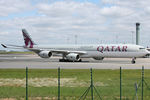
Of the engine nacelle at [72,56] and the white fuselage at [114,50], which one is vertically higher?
the white fuselage at [114,50]

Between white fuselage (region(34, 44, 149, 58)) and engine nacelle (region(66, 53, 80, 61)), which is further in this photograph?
engine nacelle (region(66, 53, 80, 61))

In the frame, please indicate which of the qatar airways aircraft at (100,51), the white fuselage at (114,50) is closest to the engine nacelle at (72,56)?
the qatar airways aircraft at (100,51)

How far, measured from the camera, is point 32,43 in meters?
59.1

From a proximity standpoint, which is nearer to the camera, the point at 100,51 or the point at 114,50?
the point at 114,50

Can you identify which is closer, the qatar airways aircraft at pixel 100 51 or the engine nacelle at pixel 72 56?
the qatar airways aircraft at pixel 100 51

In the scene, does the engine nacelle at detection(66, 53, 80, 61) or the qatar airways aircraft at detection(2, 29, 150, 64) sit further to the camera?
the engine nacelle at detection(66, 53, 80, 61)

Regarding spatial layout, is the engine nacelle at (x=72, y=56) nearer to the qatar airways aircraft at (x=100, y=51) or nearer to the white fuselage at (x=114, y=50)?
the qatar airways aircraft at (x=100, y=51)

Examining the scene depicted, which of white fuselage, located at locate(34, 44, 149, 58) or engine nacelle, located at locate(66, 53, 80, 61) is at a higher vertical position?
white fuselage, located at locate(34, 44, 149, 58)

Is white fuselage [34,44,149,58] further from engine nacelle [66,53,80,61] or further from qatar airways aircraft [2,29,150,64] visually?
engine nacelle [66,53,80,61]

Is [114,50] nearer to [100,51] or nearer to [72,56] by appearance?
[100,51]

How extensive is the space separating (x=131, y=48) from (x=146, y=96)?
29.1 m

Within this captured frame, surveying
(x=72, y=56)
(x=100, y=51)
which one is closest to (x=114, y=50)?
(x=100, y=51)

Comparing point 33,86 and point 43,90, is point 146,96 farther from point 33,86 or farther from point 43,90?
point 33,86

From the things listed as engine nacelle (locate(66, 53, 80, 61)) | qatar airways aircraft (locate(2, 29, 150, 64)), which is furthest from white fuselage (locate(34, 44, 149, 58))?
engine nacelle (locate(66, 53, 80, 61))
